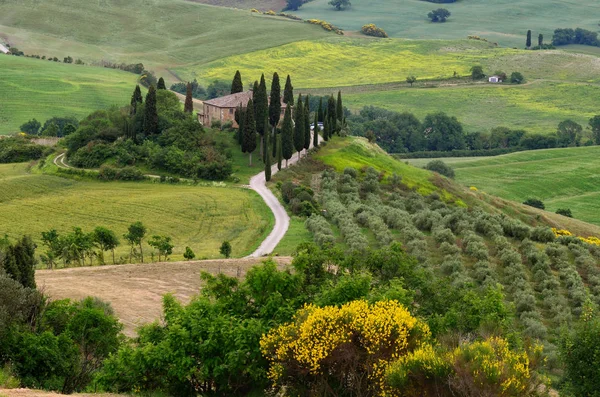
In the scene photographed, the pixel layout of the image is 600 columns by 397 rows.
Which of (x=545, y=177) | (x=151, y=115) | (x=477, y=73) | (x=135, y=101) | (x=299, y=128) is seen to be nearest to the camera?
(x=299, y=128)

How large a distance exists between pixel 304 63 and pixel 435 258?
145691 mm

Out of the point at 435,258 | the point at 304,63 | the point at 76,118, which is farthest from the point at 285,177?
the point at 304,63

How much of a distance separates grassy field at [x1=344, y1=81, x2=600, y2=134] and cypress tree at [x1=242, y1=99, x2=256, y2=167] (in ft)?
284

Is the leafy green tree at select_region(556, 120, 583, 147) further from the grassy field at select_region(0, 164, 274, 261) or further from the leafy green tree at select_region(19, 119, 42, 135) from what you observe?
the grassy field at select_region(0, 164, 274, 261)

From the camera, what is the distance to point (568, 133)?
150625 millimetres

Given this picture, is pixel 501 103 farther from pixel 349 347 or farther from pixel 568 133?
pixel 349 347

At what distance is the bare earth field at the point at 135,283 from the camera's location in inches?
1528

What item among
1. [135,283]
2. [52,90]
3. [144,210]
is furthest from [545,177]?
[135,283]

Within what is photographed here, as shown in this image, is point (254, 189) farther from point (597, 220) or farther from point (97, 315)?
point (597, 220)

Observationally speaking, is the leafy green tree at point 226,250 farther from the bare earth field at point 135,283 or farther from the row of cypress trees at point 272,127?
the row of cypress trees at point 272,127

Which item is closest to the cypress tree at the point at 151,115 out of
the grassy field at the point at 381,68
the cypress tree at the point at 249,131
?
the cypress tree at the point at 249,131

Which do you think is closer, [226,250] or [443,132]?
[226,250]

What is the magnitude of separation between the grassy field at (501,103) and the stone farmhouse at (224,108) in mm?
77879

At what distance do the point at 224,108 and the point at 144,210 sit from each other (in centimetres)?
2606
